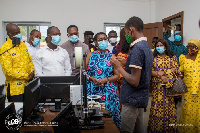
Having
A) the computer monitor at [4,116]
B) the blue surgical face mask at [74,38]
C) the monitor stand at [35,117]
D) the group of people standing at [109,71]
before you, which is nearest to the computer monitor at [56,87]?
the monitor stand at [35,117]

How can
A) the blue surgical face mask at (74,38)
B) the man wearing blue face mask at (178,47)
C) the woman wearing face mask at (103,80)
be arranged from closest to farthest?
the woman wearing face mask at (103,80) → the blue surgical face mask at (74,38) → the man wearing blue face mask at (178,47)

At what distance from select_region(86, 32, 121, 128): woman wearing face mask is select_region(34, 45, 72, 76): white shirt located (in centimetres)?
45

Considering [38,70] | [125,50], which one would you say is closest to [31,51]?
[38,70]

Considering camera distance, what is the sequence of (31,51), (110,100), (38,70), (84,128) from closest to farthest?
1. (84,128)
2. (110,100)
3. (38,70)
4. (31,51)

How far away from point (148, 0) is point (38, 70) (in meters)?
5.25

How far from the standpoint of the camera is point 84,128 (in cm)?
148

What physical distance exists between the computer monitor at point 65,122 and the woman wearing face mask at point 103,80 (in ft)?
3.24

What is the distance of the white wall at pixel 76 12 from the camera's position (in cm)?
600

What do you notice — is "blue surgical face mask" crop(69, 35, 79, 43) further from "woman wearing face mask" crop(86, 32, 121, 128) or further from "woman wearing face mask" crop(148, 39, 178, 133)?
"woman wearing face mask" crop(148, 39, 178, 133)

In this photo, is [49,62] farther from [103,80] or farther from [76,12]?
[76,12]

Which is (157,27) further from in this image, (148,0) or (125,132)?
(125,132)

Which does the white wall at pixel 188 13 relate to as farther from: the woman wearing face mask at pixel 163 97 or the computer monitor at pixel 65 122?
the computer monitor at pixel 65 122

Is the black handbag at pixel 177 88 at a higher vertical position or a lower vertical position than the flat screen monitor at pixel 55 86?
lower

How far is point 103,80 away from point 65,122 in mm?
1177
